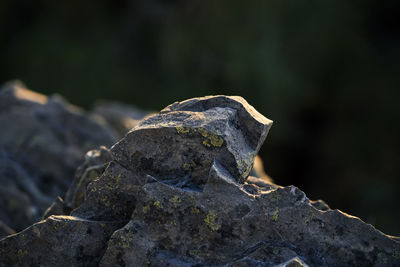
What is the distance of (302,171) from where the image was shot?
11.7 metres

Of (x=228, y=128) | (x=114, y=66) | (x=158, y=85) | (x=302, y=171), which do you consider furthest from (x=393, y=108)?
(x=228, y=128)

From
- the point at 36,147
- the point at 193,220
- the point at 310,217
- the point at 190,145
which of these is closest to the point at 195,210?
the point at 193,220

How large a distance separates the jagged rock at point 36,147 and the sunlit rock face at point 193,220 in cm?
129

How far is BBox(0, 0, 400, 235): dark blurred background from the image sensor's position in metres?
10.1

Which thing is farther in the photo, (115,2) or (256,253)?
(115,2)

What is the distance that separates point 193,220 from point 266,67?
26.7 ft

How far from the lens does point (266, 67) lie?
1015 centimetres

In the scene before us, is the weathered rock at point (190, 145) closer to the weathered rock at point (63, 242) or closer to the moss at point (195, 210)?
the moss at point (195, 210)

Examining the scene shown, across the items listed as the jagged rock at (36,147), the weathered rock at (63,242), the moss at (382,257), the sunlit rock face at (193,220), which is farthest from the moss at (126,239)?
the jagged rock at (36,147)

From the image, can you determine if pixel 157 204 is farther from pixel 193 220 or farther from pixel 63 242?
pixel 63 242

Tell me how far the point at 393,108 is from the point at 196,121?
29.3ft

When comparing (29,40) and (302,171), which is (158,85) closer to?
(29,40)

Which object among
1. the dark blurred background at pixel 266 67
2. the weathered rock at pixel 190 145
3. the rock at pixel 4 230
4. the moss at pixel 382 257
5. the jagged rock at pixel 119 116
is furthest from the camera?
the dark blurred background at pixel 266 67

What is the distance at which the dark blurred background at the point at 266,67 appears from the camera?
33.1 ft
